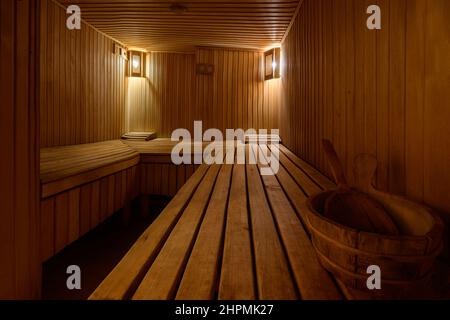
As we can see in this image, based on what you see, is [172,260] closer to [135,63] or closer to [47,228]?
[47,228]

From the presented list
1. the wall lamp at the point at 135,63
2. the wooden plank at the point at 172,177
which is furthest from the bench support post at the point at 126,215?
the wall lamp at the point at 135,63

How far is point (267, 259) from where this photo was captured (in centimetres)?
108

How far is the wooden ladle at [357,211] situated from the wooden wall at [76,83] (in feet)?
13.7

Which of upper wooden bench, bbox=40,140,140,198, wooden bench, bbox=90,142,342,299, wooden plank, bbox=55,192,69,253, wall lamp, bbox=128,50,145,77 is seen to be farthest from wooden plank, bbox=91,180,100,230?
wall lamp, bbox=128,50,145,77

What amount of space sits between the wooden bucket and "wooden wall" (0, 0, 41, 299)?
5.17 ft

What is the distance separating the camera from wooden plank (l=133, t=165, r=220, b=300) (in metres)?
0.85

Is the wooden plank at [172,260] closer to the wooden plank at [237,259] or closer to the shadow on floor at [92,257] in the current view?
the wooden plank at [237,259]

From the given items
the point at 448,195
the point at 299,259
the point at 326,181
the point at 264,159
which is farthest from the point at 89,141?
the point at 448,195

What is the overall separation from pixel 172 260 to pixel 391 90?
1.43 meters
